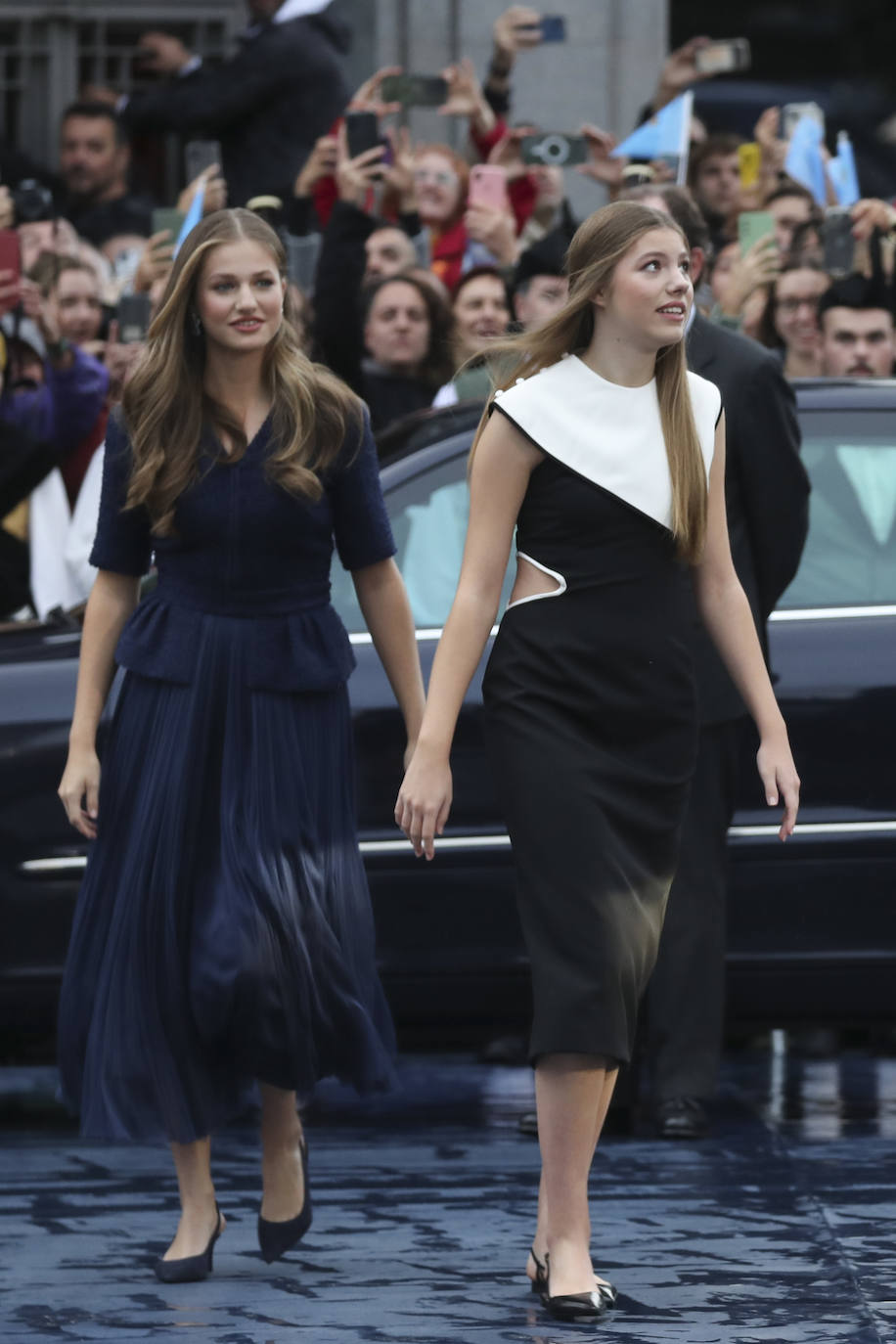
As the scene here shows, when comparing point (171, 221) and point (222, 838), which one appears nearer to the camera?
point (222, 838)

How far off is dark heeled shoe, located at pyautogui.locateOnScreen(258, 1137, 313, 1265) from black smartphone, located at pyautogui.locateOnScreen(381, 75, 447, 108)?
Answer: 18.7ft

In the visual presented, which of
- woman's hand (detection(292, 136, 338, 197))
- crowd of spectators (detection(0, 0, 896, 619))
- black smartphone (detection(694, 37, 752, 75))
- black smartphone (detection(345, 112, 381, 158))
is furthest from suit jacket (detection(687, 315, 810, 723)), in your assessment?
black smartphone (detection(694, 37, 752, 75))

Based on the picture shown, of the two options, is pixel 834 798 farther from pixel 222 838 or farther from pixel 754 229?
pixel 754 229

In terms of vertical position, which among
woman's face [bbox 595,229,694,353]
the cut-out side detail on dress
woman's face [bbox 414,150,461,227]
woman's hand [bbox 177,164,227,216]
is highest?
woman's face [bbox 414,150,461,227]

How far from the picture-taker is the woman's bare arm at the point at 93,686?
5.38 m

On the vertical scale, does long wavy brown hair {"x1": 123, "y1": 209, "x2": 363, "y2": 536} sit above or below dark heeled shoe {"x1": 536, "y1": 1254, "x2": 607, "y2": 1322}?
above

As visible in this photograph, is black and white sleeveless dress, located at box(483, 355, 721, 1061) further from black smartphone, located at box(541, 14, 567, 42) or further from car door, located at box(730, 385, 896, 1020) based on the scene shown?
black smartphone, located at box(541, 14, 567, 42)

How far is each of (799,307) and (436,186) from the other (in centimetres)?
211

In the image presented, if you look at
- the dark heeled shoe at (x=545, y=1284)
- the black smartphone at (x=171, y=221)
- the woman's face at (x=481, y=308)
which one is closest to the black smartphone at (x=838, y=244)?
the woman's face at (x=481, y=308)

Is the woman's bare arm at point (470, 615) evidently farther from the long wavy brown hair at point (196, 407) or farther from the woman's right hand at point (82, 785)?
the woman's right hand at point (82, 785)

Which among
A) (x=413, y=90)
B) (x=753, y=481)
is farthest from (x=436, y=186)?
(x=753, y=481)

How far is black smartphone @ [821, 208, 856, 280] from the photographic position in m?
8.57

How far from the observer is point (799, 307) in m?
8.55

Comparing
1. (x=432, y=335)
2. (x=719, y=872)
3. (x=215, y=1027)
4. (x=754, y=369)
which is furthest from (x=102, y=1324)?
(x=432, y=335)
